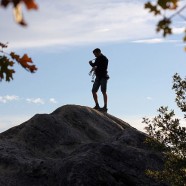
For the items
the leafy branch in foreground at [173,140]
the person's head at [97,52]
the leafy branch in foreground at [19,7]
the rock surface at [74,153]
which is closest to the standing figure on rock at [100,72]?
the person's head at [97,52]

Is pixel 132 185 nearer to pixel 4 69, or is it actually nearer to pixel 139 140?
pixel 139 140

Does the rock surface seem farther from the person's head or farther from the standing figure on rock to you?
the person's head

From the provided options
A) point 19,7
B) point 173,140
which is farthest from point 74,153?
point 19,7

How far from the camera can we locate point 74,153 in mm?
12367

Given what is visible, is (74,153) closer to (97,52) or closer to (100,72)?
(100,72)

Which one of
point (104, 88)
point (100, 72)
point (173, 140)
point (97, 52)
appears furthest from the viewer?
point (104, 88)

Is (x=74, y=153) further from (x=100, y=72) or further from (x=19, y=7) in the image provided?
(x=19, y=7)

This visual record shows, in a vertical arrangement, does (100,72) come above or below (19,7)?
above

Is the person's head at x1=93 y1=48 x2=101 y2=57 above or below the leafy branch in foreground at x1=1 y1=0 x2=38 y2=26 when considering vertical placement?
above

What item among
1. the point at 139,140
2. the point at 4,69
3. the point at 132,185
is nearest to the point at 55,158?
the point at 139,140

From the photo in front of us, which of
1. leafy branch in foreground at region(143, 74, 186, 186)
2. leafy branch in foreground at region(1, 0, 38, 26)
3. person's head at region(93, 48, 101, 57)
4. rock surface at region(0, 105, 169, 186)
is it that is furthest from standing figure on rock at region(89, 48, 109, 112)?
leafy branch in foreground at region(1, 0, 38, 26)

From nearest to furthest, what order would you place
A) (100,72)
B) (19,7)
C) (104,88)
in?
(19,7)
(100,72)
(104,88)

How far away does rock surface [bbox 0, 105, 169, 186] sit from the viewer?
1120cm

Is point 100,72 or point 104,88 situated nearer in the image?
point 100,72
